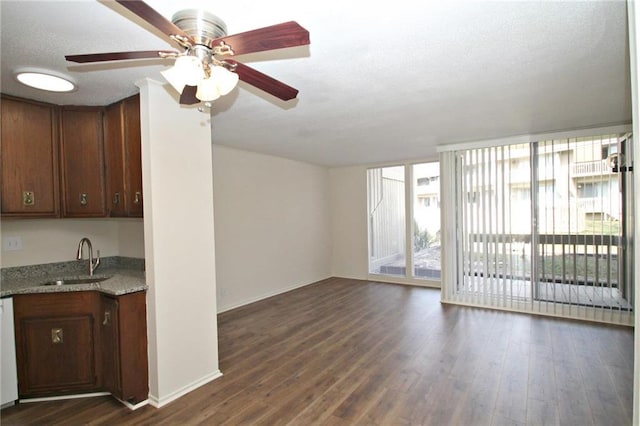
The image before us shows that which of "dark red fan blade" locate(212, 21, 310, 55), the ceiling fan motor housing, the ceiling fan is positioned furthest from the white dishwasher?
"dark red fan blade" locate(212, 21, 310, 55)

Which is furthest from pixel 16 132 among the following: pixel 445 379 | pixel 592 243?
pixel 592 243

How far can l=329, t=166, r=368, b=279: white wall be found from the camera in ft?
21.2

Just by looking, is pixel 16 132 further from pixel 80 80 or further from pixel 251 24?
pixel 251 24

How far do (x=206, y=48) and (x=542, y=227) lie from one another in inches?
177

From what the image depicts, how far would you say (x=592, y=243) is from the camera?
3863 millimetres

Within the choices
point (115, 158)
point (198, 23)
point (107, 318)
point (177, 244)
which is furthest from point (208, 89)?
point (107, 318)

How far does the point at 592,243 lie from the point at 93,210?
5.40 meters

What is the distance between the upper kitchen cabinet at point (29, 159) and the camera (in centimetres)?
251

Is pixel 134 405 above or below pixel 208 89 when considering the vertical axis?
below

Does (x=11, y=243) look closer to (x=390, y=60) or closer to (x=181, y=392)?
(x=181, y=392)

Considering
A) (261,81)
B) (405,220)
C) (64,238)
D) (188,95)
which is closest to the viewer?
(261,81)

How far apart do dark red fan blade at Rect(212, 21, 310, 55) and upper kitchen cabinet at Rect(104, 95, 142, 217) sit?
1633 millimetres

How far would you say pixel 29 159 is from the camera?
2.62m

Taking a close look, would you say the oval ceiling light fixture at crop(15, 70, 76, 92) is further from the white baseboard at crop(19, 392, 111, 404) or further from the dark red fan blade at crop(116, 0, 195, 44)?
the white baseboard at crop(19, 392, 111, 404)
